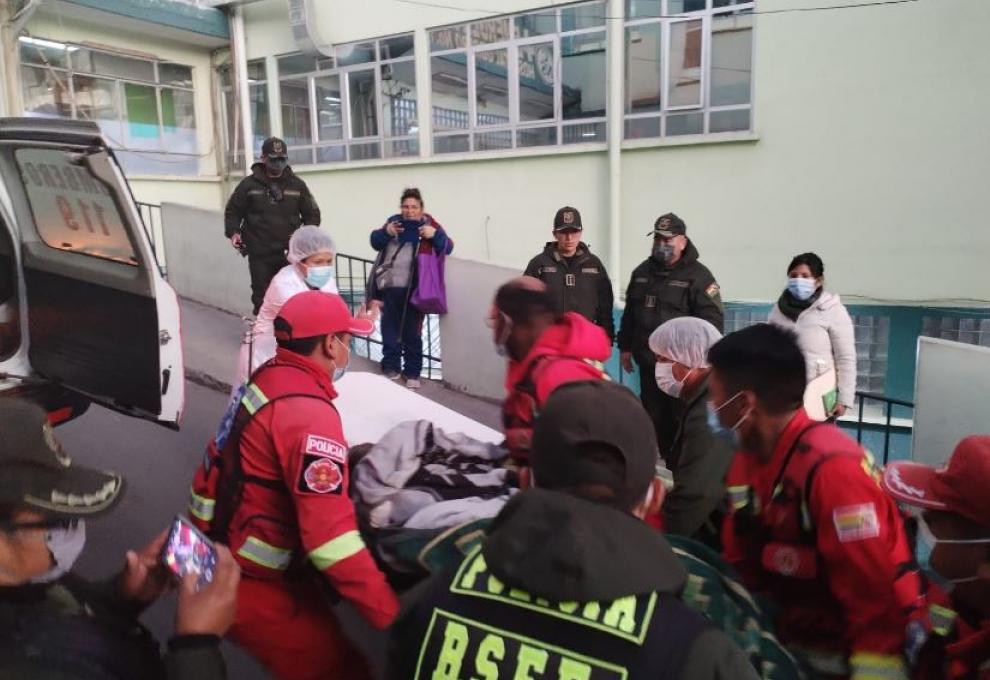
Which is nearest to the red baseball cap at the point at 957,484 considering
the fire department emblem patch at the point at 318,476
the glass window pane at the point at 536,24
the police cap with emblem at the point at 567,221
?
the fire department emblem patch at the point at 318,476

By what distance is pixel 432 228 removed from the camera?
5684 mm

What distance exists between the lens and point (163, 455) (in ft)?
14.3

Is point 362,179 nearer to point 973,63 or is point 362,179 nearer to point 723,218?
point 723,218

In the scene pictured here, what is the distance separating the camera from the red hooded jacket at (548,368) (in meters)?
2.60

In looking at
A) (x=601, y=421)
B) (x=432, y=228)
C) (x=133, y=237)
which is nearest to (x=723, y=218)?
(x=432, y=228)

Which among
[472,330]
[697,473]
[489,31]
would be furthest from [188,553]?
[489,31]

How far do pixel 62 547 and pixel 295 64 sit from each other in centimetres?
1194

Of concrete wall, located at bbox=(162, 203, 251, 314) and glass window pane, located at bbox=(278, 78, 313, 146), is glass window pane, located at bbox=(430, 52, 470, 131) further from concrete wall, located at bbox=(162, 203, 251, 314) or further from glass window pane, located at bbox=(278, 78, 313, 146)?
concrete wall, located at bbox=(162, 203, 251, 314)

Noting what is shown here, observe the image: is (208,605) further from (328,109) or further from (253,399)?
(328,109)

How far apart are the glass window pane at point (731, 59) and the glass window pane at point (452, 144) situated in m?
3.51

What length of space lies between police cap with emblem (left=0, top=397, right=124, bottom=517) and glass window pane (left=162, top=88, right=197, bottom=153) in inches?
503

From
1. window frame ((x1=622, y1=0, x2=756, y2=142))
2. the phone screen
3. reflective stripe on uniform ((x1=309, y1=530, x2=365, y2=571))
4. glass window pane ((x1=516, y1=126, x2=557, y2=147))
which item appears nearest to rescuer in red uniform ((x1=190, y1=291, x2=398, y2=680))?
reflective stripe on uniform ((x1=309, y1=530, x2=365, y2=571))

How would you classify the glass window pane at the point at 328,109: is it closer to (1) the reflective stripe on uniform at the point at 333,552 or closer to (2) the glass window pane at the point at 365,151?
(2) the glass window pane at the point at 365,151

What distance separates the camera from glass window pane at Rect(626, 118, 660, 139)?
8.89 m
